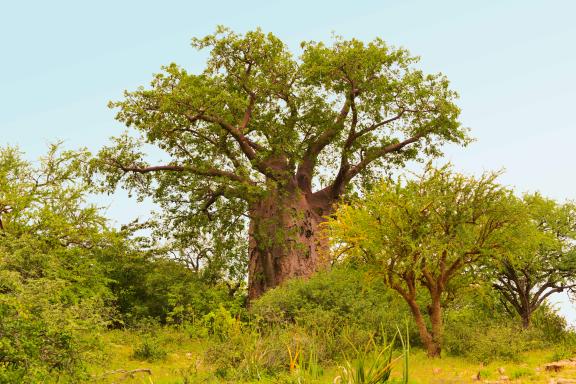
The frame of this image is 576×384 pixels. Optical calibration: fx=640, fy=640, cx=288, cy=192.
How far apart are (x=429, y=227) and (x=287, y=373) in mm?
5403

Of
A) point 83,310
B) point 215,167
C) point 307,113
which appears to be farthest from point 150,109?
point 83,310

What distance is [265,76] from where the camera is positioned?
23547 millimetres

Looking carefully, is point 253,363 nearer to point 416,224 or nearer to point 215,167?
point 416,224

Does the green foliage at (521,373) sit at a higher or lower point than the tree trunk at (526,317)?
lower

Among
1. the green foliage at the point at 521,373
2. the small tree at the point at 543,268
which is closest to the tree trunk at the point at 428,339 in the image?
the green foliage at the point at 521,373

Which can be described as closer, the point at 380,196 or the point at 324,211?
the point at 380,196

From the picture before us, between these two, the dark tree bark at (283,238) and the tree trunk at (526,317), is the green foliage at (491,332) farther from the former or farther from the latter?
the dark tree bark at (283,238)

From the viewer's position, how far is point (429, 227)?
1540cm

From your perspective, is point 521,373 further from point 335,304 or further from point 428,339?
point 335,304

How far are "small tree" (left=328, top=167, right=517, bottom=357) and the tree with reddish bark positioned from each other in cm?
633

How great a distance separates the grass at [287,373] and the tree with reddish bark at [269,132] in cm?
641

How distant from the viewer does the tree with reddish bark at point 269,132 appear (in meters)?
22.5

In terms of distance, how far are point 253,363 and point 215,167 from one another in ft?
40.7

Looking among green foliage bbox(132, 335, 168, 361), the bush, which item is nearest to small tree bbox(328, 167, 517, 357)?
the bush
